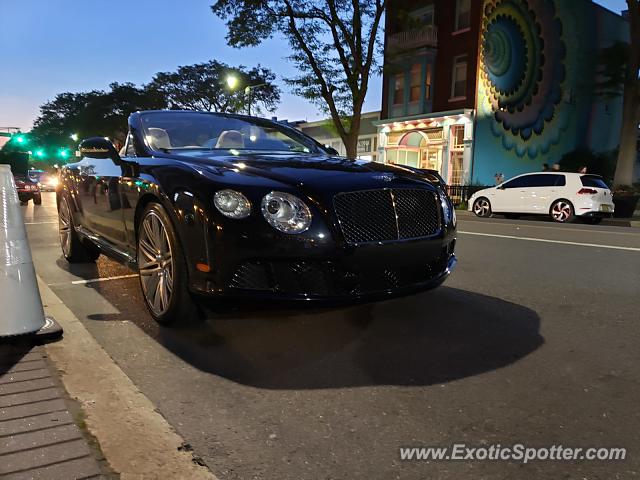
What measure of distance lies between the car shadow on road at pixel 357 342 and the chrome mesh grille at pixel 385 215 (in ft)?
2.24

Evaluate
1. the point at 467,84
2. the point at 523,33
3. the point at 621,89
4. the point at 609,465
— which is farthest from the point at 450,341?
the point at 621,89

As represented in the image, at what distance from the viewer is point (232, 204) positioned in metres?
3.11

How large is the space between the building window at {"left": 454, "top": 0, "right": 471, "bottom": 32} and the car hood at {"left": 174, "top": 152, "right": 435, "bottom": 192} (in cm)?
2475

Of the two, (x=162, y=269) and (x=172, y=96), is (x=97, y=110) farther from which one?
(x=162, y=269)

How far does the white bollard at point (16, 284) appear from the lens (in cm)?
315

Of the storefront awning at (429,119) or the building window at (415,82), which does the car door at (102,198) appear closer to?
the storefront awning at (429,119)

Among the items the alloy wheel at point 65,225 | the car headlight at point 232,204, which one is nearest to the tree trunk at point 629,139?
the alloy wheel at point 65,225

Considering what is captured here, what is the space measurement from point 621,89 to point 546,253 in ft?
78.7

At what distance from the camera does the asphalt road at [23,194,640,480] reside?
2.16 meters

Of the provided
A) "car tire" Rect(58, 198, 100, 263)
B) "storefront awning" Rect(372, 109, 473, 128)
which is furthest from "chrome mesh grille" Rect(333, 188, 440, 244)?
"storefront awning" Rect(372, 109, 473, 128)

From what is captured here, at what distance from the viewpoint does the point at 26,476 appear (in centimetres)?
190

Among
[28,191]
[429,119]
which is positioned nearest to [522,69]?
[429,119]

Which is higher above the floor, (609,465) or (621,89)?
(621,89)

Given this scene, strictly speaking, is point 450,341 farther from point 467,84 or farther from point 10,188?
point 467,84
